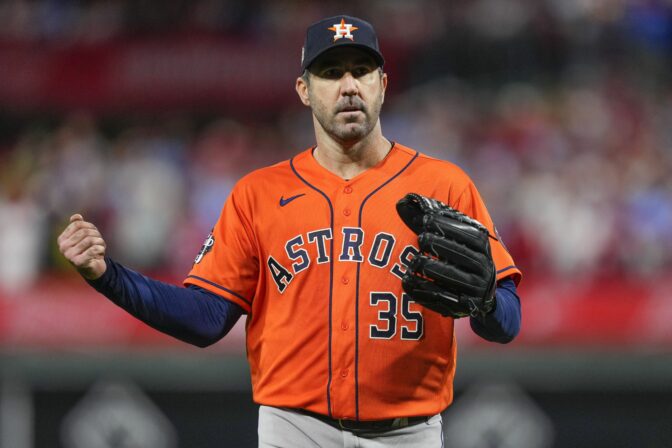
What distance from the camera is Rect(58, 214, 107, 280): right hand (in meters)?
2.96

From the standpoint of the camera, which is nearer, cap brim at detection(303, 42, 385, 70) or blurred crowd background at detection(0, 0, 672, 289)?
cap brim at detection(303, 42, 385, 70)

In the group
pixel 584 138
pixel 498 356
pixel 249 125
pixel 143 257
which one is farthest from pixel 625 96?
pixel 143 257

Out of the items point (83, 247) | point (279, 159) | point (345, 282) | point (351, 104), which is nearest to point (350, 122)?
point (351, 104)

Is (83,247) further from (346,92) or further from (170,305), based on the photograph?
(346,92)

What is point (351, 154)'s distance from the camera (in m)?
3.42

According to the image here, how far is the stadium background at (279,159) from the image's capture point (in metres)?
6.36

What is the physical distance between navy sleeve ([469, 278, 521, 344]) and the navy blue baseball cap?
0.81 m

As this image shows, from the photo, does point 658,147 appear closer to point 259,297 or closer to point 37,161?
point 37,161

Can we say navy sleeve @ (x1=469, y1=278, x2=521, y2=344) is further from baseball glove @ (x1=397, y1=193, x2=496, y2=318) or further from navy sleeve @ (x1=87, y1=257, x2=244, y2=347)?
navy sleeve @ (x1=87, y1=257, x2=244, y2=347)

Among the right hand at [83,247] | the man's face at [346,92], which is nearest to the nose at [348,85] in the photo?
the man's face at [346,92]

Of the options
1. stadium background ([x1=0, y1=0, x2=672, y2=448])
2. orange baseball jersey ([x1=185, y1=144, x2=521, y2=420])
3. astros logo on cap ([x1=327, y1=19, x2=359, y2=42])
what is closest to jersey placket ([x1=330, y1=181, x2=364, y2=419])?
orange baseball jersey ([x1=185, y1=144, x2=521, y2=420])

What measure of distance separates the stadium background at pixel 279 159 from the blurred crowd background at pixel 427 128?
20 mm

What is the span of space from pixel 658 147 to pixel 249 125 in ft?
11.0

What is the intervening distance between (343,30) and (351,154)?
0.38m
